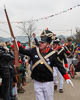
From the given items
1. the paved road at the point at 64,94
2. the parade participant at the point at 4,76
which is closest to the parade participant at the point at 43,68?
the parade participant at the point at 4,76

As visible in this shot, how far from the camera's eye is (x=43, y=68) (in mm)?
4539

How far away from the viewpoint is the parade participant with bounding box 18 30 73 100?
15.0 ft

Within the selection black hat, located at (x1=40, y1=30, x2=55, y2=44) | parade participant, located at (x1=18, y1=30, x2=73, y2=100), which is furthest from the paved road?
black hat, located at (x1=40, y1=30, x2=55, y2=44)

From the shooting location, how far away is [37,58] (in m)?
4.63

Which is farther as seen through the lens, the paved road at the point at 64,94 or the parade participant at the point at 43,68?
the paved road at the point at 64,94

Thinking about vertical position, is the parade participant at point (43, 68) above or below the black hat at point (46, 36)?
below

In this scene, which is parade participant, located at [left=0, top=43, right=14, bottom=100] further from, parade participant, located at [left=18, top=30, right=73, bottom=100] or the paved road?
the paved road

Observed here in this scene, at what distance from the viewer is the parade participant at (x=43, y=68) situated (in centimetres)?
456

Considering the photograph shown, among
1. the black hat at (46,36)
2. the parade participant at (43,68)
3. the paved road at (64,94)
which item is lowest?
Result: the paved road at (64,94)

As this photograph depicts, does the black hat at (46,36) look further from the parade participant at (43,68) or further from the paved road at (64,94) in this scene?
the paved road at (64,94)

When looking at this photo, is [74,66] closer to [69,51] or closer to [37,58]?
[69,51]

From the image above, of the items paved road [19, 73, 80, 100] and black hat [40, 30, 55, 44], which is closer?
black hat [40, 30, 55, 44]

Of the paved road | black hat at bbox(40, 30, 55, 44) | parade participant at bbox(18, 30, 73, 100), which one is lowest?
the paved road

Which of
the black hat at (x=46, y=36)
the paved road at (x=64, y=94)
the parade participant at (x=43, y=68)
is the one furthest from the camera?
the paved road at (x=64, y=94)
